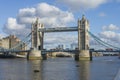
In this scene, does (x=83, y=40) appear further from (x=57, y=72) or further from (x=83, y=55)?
(x=57, y=72)

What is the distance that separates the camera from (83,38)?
194 meters

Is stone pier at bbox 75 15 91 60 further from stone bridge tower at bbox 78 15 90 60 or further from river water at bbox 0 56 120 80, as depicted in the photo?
river water at bbox 0 56 120 80

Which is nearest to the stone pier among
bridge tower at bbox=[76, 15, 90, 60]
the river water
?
bridge tower at bbox=[76, 15, 90, 60]

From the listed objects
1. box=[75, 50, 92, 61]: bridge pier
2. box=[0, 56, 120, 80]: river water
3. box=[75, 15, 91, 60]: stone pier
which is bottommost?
box=[0, 56, 120, 80]: river water

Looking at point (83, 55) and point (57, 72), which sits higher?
point (83, 55)

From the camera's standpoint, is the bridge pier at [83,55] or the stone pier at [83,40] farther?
the stone pier at [83,40]

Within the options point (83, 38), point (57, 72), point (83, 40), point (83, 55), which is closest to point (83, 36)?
point (83, 38)

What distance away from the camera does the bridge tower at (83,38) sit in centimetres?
18169

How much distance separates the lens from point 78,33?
194875 millimetres

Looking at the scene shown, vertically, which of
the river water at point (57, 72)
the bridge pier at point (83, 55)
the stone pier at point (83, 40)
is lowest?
the river water at point (57, 72)

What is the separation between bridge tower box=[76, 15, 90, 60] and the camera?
181688mm

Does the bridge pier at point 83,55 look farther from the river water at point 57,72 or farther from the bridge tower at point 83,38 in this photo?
the river water at point 57,72

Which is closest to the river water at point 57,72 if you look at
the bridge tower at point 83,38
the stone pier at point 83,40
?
the stone pier at point 83,40

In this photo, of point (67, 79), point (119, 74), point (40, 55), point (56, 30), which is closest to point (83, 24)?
point (56, 30)
